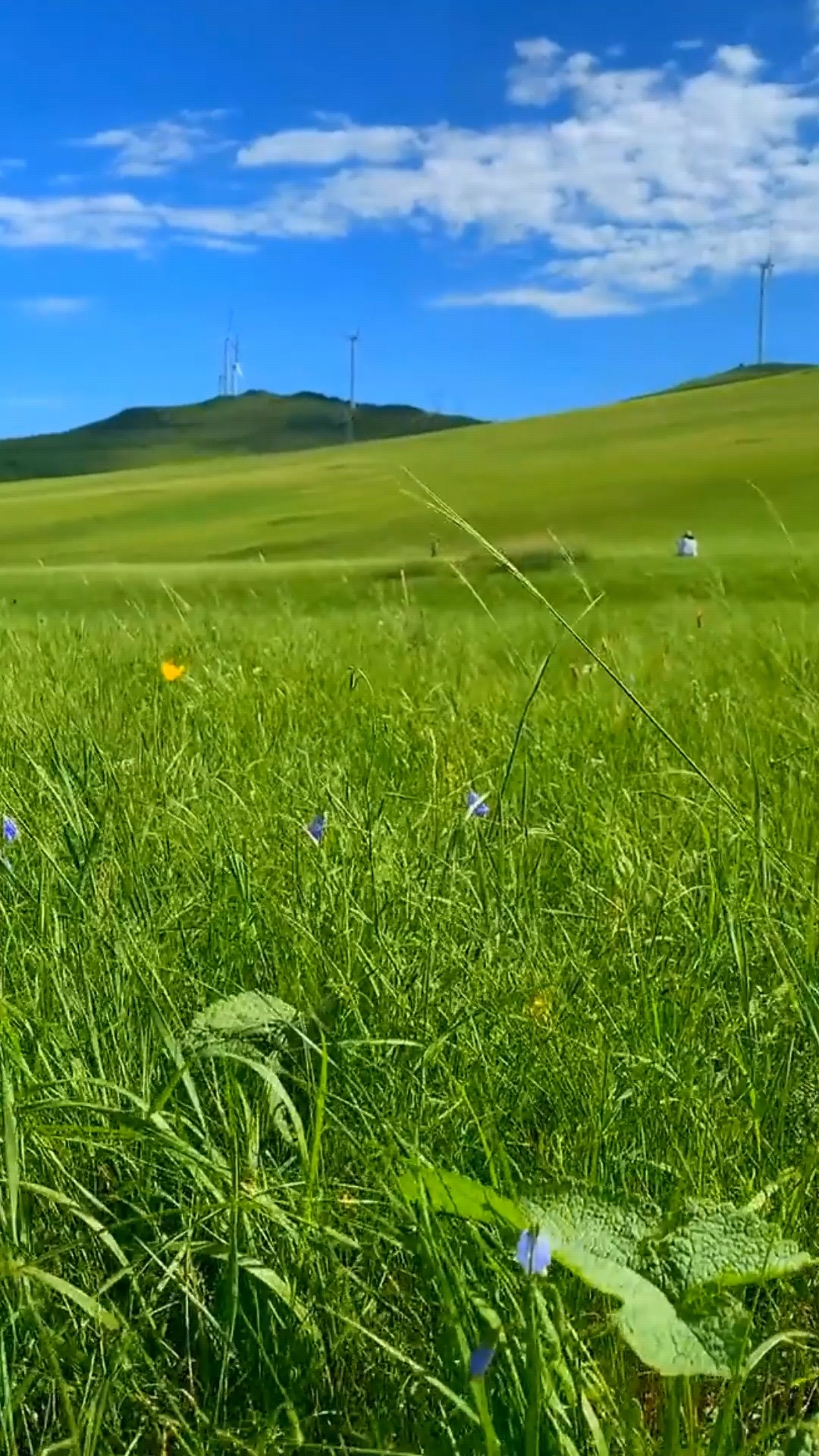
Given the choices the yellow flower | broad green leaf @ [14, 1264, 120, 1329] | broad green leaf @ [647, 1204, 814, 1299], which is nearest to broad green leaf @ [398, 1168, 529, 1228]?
broad green leaf @ [647, 1204, 814, 1299]

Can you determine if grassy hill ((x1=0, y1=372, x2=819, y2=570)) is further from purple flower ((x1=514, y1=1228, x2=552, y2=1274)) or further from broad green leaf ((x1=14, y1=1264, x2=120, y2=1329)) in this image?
purple flower ((x1=514, y1=1228, x2=552, y2=1274))

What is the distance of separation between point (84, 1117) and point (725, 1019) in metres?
0.60

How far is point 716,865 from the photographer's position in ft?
5.70

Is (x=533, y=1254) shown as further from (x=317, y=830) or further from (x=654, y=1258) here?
(x=317, y=830)

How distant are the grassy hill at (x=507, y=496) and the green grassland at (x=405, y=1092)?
8313 millimetres

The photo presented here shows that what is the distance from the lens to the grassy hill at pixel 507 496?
21.4 m

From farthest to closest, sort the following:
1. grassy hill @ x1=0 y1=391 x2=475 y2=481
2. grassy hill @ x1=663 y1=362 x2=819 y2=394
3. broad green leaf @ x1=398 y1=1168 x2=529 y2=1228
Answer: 1. grassy hill @ x1=0 y1=391 x2=475 y2=481
2. grassy hill @ x1=663 y1=362 x2=819 y2=394
3. broad green leaf @ x1=398 y1=1168 x2=529 y2=1228

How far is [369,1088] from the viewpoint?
1235 millimetres

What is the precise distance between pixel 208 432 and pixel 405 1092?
413ft

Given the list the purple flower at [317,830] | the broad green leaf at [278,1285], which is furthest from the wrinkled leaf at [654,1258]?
the purple flower at [317,830]

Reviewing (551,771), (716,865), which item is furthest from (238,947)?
(551,771)

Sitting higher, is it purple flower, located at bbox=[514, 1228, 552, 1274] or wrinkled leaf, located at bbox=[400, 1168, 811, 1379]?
purple flower, located at bbox=[514, 1228, 552, 1274]

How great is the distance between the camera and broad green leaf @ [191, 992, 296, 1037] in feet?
4.04

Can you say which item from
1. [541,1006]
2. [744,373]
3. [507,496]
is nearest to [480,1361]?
[541,1006]
